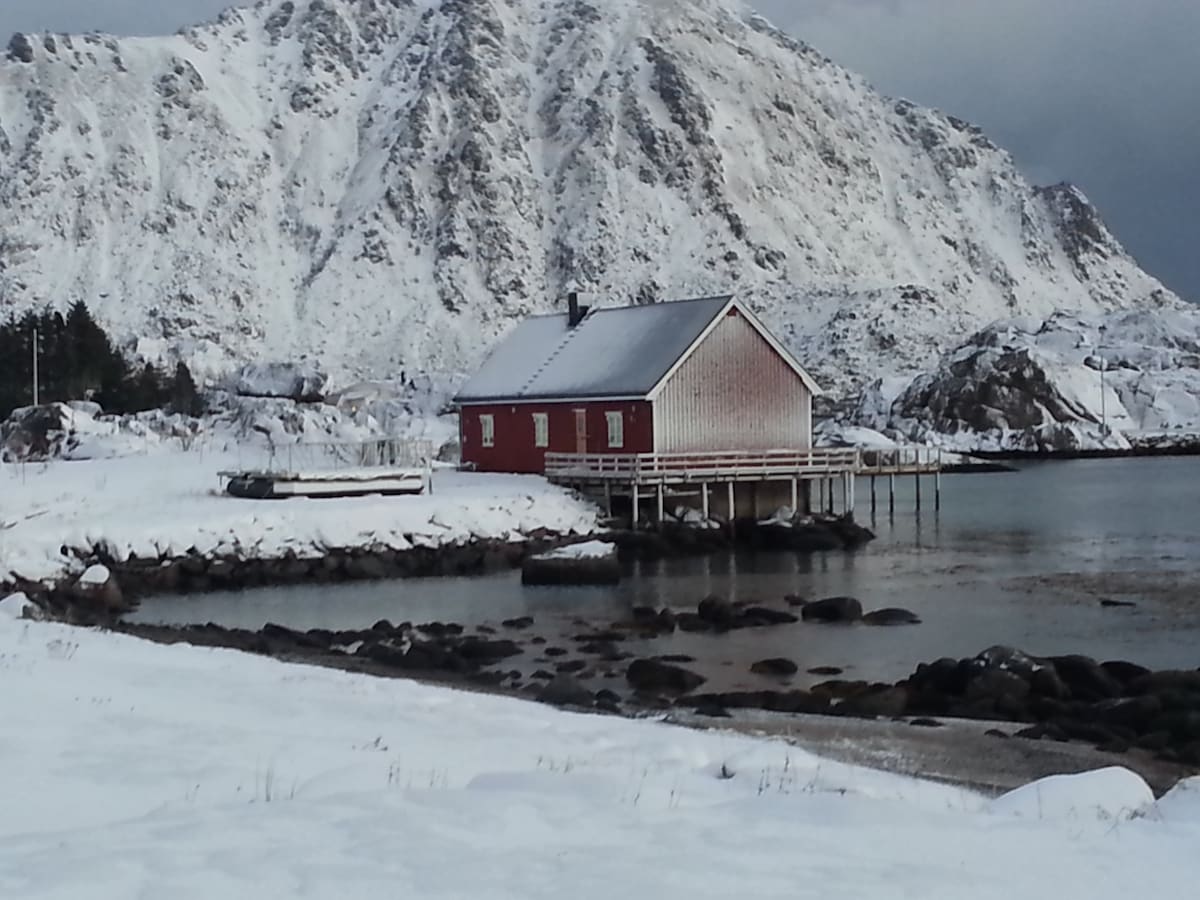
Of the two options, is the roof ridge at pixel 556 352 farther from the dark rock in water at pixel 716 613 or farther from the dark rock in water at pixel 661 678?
the dark rock in water at pixel 661 678

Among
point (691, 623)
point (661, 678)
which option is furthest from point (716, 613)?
point (661, 678)

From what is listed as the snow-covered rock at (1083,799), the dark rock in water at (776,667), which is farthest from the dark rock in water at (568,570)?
the snow-covered rock at (1083,799)

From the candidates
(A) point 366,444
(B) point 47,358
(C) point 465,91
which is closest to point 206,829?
(A) point 366,444

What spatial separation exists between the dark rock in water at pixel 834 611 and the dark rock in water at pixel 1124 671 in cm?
621

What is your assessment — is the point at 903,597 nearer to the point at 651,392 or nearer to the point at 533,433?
the point at 651,392

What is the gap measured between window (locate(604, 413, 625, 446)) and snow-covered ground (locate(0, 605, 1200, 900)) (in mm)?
28411

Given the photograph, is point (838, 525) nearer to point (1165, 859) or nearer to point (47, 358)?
point (1165, 859)

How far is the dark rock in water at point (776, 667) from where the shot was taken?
19.7 meters

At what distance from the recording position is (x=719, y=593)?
2969 cm

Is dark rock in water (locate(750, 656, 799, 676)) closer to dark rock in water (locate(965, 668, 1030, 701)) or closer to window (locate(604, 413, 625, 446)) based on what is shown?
dark rock in water (locate(965, 668, 1030, 701))

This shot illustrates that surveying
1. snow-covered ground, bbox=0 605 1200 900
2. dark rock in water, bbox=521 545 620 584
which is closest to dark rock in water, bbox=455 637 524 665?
dark rock in water, bbox=521 545 620 584

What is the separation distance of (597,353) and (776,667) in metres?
24.2

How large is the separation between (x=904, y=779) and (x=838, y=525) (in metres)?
29.6

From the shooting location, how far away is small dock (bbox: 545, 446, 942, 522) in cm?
3891
